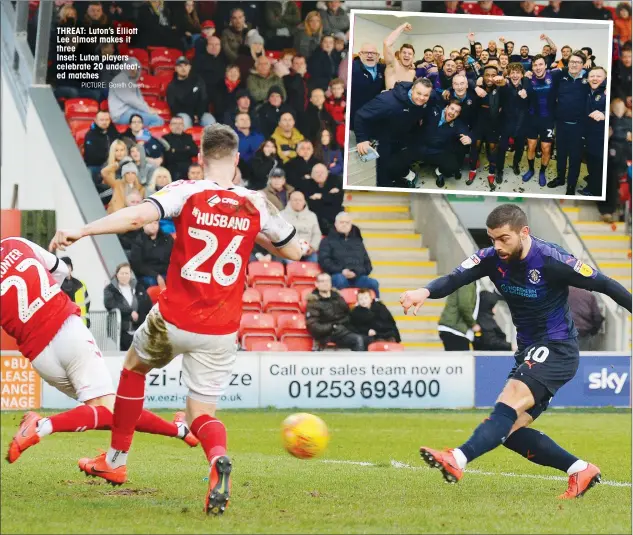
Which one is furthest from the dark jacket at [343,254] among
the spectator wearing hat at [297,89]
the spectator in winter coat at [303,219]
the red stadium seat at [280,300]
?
the spectator wearing hat at [297,89]

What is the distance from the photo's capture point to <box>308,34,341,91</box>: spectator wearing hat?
20266 mm

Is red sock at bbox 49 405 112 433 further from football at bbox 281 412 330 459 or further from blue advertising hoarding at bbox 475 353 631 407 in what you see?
blue advertising hoarding at bbox 475 353 631 407

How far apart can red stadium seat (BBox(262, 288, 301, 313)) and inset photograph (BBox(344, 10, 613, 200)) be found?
2403 millimetres

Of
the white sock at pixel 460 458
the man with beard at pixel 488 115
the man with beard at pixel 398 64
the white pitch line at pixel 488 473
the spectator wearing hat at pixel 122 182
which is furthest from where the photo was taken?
the man with beard at pixel 488 115

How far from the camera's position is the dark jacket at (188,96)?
767 inches

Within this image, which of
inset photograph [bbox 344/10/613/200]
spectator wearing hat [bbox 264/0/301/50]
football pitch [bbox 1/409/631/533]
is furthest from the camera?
spectator wearing hat [bbox 264/0/301/50]

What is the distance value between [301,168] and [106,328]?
461 cm

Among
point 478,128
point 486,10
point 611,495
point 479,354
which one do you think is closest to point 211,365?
point 611,495

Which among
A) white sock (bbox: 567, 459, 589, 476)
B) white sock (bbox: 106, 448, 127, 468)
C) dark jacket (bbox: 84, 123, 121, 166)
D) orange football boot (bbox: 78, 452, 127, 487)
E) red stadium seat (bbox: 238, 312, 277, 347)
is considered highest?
dark jacket (bbox: 84, 123, 121, 166)

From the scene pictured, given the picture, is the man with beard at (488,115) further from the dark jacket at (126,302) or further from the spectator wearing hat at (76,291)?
the spectator wearing hat at (76,291)

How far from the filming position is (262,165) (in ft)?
61.8

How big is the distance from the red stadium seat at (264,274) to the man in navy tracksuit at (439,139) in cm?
264

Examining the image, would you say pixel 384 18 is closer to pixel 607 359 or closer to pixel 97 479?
pixel 607 359

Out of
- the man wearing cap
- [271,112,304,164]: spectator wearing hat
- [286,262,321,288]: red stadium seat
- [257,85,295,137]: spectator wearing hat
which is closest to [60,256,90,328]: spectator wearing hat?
[286,262,321,288]: red stadium seat
